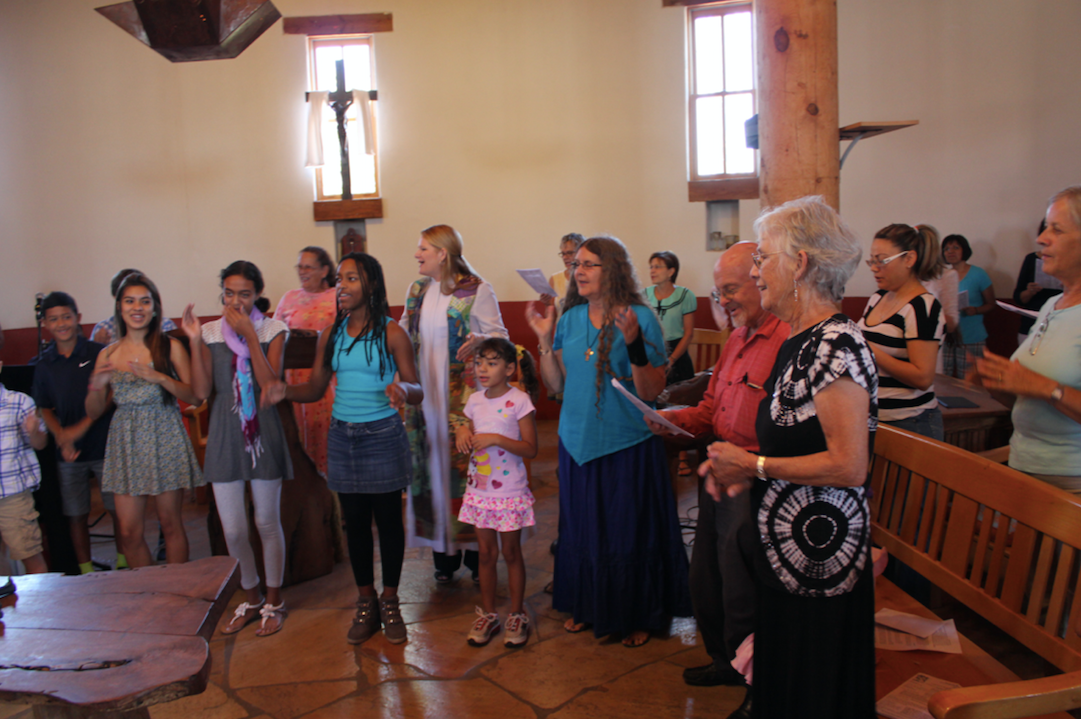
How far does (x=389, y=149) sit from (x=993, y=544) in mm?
6702

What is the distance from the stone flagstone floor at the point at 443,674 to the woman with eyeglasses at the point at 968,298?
13.9 ft

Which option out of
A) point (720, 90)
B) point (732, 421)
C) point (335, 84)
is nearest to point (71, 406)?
point (732, 421)

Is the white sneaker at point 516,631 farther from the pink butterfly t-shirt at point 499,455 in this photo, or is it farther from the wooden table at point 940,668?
the wooden table at point 940,668

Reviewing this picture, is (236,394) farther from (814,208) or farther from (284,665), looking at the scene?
(814,208)

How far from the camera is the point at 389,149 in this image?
7438mm

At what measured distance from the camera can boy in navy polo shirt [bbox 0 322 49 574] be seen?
10.8 ft

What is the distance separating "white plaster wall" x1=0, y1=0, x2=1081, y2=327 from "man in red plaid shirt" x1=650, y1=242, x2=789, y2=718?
5020 millimetres

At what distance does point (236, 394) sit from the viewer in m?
3.30

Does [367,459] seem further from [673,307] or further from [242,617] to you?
[673,307]

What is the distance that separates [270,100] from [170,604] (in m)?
6.53

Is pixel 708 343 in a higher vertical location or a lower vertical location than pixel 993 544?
higher

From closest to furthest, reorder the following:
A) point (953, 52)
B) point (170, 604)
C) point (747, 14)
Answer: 1. point (170, 604)
2. point (953, 52)
3. point (747, 14)

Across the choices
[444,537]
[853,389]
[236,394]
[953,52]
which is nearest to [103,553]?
[236,394]

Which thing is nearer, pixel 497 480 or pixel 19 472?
pixel 497 480
